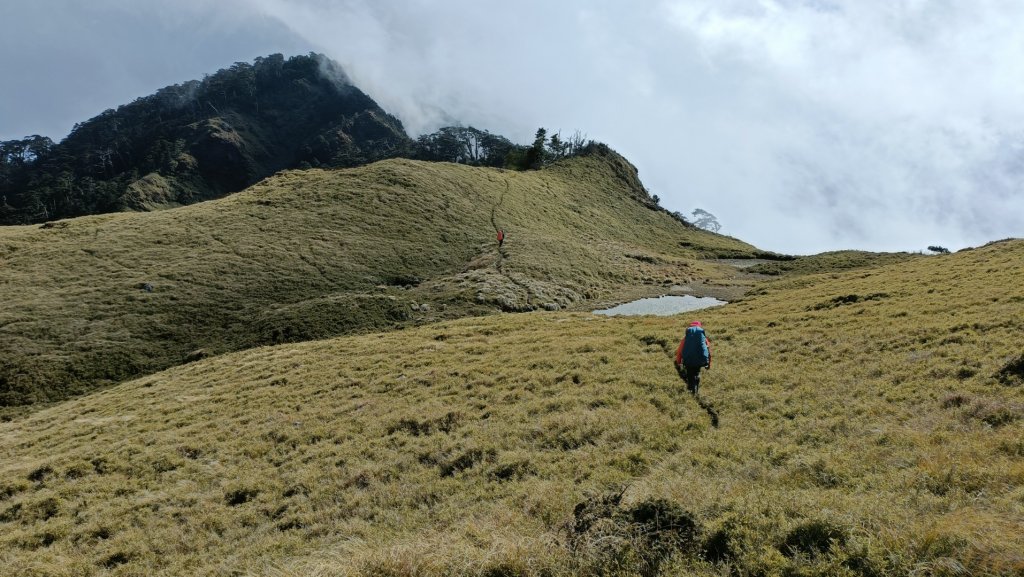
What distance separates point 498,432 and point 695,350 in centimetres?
775

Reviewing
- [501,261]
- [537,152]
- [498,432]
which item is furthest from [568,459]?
[537,152]

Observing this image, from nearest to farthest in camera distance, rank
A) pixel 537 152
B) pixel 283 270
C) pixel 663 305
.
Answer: pixel 663 305 < pixel 283 270 < pixel 537 152

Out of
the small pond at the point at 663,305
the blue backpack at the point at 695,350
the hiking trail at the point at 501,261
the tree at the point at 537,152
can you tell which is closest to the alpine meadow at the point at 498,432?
the blue backpack at the point at 695,350

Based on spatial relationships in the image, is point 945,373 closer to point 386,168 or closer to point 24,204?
point 386,168

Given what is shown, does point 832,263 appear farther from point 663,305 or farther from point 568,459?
point 568,459

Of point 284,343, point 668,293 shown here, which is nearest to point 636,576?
point 284,343

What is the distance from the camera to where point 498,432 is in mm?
15703

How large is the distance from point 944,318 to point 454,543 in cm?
2385

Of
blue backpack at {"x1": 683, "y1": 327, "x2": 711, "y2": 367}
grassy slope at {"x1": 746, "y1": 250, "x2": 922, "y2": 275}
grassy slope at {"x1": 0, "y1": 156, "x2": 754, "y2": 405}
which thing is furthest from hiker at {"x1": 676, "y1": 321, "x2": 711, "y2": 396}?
grassy slope at {"x1": 746, "y1": 250, "x2": 922, "y2": 275}

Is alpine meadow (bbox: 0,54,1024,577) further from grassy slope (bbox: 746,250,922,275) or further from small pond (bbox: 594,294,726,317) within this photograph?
grassy slope (bbox: 746,250,922,275)

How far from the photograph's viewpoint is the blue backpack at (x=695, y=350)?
55.1 ft

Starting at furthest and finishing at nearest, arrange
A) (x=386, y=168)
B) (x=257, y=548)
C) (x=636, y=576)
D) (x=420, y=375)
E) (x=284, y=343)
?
(x=386, y=168) → (x=284, y=343) → (x=420, y=375) → (x=257, y=548) → (x=636, y=576)

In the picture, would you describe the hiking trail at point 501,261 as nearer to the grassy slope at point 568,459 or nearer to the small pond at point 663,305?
the small pond at point 663,305

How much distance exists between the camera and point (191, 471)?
16.9m
